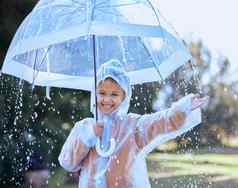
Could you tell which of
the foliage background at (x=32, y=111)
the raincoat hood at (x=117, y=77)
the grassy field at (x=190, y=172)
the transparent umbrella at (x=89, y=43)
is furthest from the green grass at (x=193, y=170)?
the raincoat hood at (x=117, y=77)

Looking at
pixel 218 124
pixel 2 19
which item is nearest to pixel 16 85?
pixel 2 19

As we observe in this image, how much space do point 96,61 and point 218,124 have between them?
8.41 metres

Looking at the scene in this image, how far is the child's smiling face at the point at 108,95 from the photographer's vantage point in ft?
10.4

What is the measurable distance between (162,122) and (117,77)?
11.3 inches

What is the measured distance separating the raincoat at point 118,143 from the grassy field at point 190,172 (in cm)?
493

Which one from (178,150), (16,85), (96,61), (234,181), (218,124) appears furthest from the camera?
(218,124)

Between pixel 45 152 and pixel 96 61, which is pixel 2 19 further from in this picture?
pixel 96 61

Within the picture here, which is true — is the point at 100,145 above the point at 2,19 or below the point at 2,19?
below

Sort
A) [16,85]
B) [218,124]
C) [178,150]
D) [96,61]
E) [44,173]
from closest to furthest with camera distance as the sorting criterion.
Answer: [96,61] → [16,85] → [44,173] → [178,150] → [218,124]

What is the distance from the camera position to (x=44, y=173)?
26.3 feet

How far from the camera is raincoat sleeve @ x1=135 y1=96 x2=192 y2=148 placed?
3031 millimetres

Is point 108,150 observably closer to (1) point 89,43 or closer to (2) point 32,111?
(1) point 89,43

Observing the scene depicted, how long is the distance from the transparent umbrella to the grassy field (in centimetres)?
461

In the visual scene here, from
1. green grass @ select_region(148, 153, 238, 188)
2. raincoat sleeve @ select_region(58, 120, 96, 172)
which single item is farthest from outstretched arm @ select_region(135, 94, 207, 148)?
green grass @ select_region(148, 153, 238, 188)
